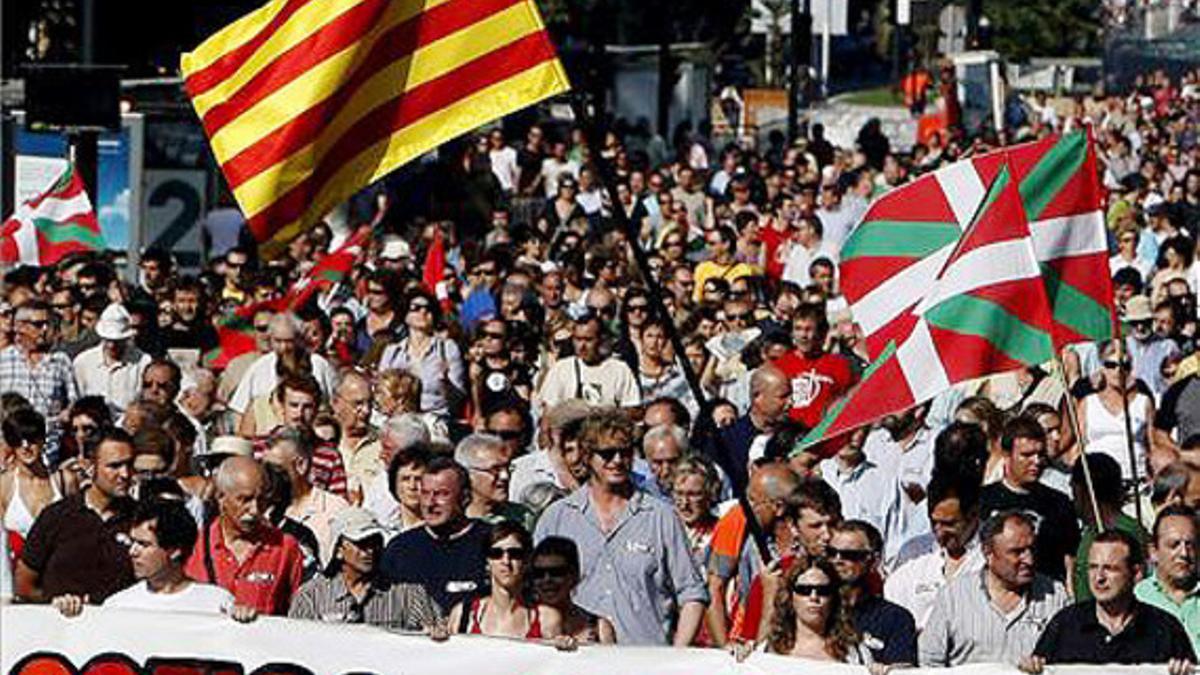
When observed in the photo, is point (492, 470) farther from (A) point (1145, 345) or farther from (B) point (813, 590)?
(A) point (1145, 345)

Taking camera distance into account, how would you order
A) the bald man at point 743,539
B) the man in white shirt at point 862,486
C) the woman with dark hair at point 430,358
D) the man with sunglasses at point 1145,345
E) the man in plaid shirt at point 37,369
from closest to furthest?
the bald man at point 743,539, the man in white shirt at point 862,486, the man in plaid shirt at point 37,369, the woman with dark hair at point 430,358, the man with sunglasses at point 1145,345

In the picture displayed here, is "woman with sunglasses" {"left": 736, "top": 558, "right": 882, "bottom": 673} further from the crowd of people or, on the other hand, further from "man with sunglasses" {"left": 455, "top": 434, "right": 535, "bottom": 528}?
"man with sunglasses" {"left": 455, "top": 434, "right": 535, "bottom": 528}

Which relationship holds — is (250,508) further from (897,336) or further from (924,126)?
(924,126)

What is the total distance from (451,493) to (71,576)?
1257 millimetres

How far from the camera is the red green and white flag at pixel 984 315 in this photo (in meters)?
12.1

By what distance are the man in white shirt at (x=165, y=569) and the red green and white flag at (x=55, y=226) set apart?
354 inches

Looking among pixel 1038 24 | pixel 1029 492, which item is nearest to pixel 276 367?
pixel 1029 492

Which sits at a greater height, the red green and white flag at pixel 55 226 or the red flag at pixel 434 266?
the red green and white flag at pixel 55 226

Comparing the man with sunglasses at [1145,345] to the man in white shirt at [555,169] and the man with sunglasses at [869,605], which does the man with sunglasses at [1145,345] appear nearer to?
the man with sunglasses at [869,605]

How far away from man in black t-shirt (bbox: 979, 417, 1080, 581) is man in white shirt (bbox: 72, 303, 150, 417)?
5.87 metres

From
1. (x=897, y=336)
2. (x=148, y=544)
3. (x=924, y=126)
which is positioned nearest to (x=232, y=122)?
(x=148, y=544)

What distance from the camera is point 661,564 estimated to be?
39.8 feet

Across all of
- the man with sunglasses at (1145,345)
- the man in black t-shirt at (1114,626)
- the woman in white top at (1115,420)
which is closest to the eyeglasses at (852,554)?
the man in black t-shirt at (1114,626)

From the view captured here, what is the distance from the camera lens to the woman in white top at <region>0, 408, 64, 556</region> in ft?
45.6
